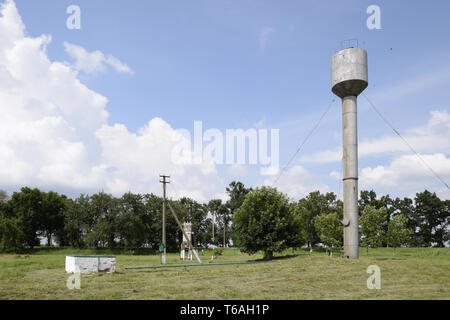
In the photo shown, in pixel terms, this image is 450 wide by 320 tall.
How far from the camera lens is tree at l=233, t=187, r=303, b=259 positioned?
34.7 metres

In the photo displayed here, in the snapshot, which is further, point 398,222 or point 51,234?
point 51,234

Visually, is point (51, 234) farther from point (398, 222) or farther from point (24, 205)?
point (398, 222)

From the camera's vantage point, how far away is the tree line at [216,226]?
35.9 m

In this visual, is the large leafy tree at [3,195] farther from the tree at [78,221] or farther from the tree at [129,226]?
the tree at [129,226]

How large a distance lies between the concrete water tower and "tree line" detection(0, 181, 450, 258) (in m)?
8.15

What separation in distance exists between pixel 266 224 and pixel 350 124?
13.6 meters

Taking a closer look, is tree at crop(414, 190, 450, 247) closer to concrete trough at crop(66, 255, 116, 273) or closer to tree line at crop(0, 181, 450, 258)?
tree line at crop(0, 181, 450, 258)
